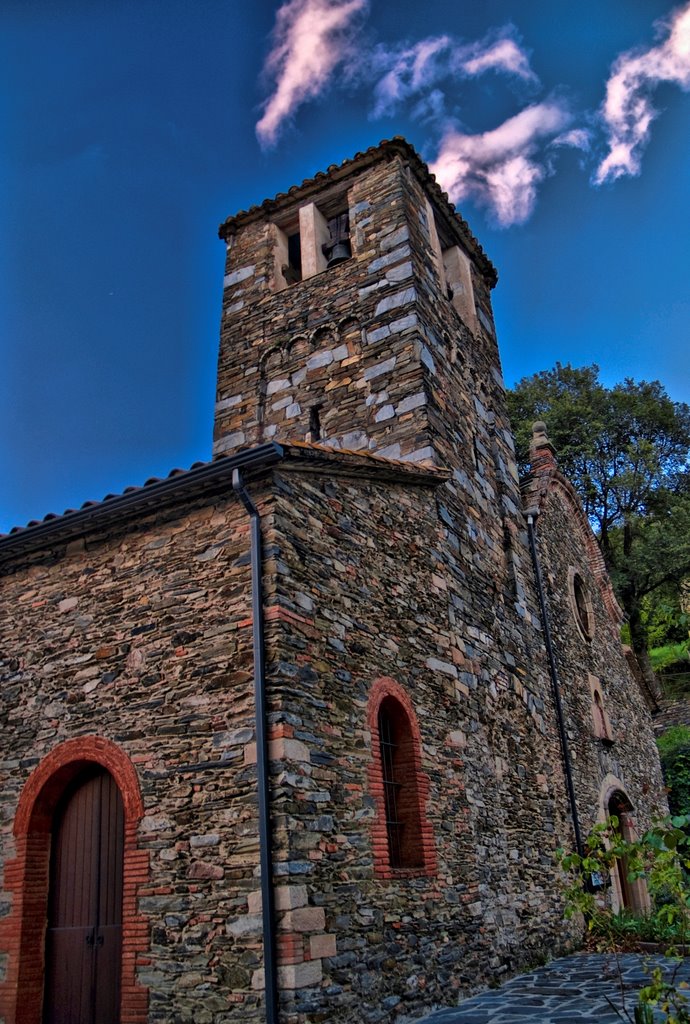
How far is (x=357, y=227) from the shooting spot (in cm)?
1194

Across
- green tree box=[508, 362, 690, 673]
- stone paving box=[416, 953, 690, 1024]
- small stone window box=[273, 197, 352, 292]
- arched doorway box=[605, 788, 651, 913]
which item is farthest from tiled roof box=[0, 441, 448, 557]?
green tree box=[508, 362, 690, 673]

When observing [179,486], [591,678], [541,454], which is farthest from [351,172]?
[591,678]

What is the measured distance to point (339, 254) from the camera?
1184 cm

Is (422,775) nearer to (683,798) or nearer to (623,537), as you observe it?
(683,798)

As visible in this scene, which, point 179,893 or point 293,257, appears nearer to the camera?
point 179,893

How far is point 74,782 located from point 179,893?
175 cm

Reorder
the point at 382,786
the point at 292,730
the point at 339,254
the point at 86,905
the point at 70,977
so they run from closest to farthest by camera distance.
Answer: the point at 292,730, the point at 70,977, the point at 86,905, the point at 382,786, the point at 339,254

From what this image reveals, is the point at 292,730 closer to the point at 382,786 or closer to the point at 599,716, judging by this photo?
the point at 382,786

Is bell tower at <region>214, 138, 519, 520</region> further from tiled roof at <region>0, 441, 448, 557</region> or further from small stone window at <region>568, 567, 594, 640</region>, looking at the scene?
small stone window at <region>568, 567, 594, 640</region>

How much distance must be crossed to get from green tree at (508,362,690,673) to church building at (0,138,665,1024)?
13906 mm

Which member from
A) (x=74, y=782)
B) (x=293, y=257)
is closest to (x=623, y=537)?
(x=293, y=257)

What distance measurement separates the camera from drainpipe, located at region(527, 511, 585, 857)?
1136 cm

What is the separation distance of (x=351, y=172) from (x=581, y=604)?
9.10m

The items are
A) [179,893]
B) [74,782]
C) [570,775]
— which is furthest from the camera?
[570,775]
